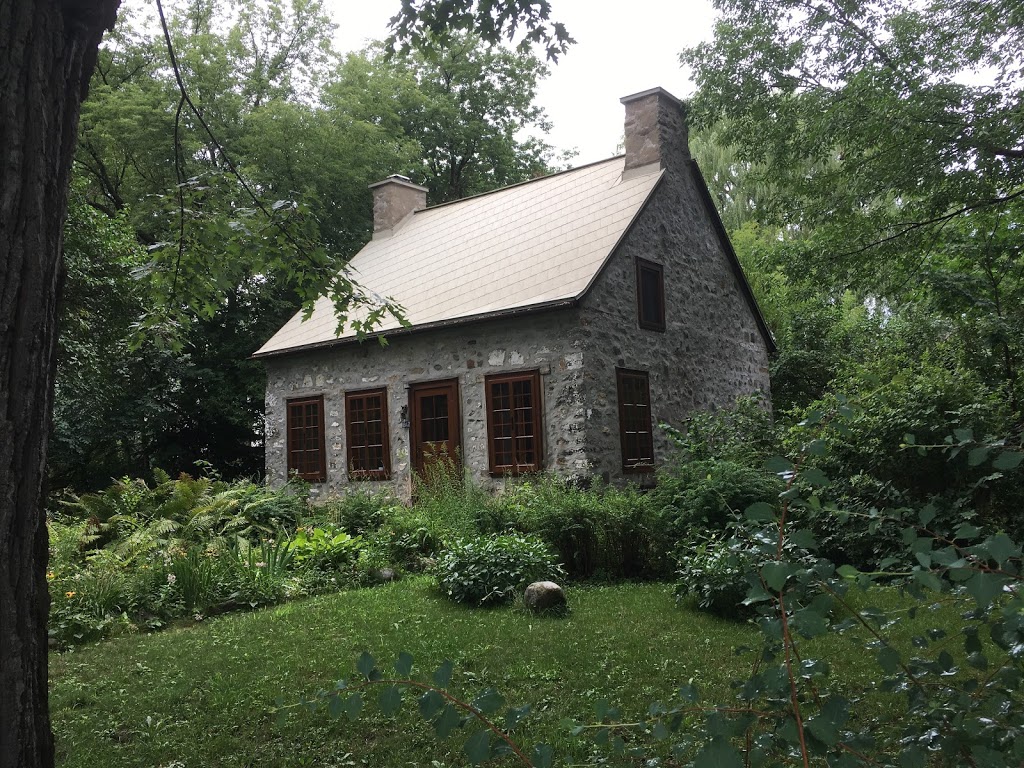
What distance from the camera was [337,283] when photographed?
4.96 metres

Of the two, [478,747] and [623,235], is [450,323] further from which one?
[478,747]

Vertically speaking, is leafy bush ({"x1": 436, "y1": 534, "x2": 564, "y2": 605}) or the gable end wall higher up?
the gable end wall

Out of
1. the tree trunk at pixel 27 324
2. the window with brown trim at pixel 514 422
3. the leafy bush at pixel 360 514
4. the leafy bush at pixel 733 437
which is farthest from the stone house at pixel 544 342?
the tree trunk at pixel 27 324

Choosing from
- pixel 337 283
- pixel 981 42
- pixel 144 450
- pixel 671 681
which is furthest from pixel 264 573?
pixel 144 450

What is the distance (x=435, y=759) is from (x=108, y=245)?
1240cm

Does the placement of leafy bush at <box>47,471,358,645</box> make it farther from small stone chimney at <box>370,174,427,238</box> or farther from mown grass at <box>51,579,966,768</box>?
small stone chimney at <box>370,174,427,238</box>

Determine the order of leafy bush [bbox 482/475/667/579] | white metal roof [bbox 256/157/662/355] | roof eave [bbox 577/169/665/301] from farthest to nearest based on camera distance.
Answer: white metal roof [bbox 256/157/662/355], roof eave [bbox 577/169/665/301], leafy bush [bbox 482/475/667/579]

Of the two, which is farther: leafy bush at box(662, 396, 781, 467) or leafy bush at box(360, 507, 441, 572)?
leafy bush at box(662, 396, 781, 467)

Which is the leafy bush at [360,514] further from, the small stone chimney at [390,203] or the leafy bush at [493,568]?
the small stone chimney at [390,203]

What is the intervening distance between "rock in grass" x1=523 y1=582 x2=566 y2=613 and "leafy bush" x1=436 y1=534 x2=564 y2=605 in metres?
0.38

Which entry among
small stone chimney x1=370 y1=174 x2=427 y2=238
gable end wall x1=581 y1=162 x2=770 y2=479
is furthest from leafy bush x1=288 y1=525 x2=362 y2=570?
small stone chimney x1=370 y1=174 x2=427 y2=238

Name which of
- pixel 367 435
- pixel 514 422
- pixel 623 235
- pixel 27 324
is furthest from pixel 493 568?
pixel 367 435

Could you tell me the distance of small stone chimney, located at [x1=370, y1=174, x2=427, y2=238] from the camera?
58.4ft

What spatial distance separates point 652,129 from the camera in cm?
1347
